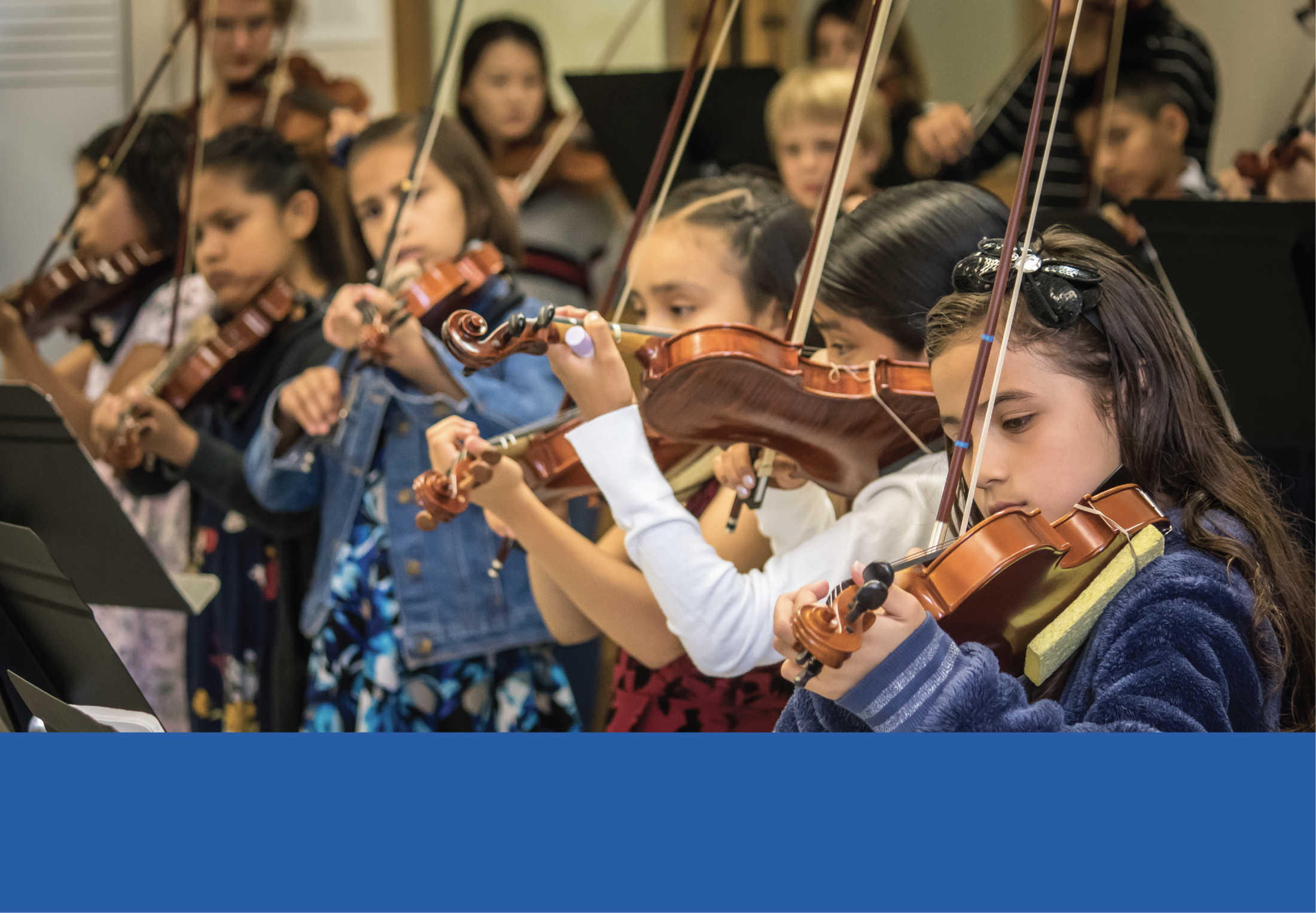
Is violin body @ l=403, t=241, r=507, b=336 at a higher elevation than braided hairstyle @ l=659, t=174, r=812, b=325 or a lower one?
lower

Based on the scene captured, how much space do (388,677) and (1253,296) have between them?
3.21 feet

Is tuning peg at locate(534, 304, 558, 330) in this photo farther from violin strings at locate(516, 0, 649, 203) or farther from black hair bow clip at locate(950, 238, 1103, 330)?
violin strings at locate(516, 0, 649, 203)

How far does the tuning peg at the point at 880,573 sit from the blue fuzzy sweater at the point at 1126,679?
0.06 meters

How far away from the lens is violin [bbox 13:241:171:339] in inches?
82.1

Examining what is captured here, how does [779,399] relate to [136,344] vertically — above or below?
above

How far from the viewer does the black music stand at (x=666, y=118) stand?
1.98 metres

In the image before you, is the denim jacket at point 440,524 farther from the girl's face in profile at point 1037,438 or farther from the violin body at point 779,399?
the girl's face in profile at point 1037,438

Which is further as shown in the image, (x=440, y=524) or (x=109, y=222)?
(x=109, y=222)

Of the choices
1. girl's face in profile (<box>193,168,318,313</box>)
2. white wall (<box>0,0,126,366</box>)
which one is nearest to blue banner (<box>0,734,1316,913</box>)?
girl's face in profile (<box>193,168,318,313</box>)

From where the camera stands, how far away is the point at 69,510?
3.47 ft

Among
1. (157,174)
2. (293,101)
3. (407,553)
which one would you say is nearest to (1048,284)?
(407,553)

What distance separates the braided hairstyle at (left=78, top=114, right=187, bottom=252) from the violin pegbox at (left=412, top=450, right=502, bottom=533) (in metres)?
1.33

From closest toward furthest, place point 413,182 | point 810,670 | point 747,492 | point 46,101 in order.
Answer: point 810,670 → point 747,492 → point 413,182 → point 46,101

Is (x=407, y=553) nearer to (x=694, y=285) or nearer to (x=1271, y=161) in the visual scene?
(x=694, y=285)
